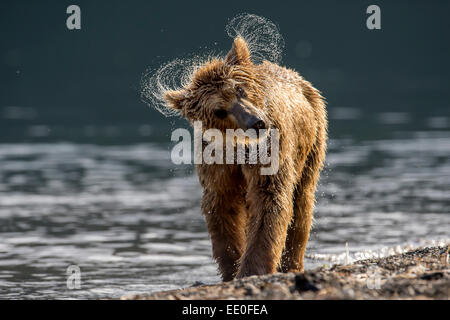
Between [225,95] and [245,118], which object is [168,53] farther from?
[245,118]

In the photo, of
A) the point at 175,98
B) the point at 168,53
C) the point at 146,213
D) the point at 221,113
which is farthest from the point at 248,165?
the point at 168,53

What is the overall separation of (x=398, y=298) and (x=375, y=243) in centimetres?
515

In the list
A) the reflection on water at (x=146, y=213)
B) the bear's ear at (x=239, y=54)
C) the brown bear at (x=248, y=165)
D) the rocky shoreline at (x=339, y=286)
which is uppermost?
the bear's ear at (x=239, y=54)

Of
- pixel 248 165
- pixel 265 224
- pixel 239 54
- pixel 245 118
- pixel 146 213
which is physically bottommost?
pixel 146 213

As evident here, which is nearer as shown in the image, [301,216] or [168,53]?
[301,216]

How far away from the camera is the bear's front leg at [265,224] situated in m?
7.17

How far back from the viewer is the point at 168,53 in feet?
159

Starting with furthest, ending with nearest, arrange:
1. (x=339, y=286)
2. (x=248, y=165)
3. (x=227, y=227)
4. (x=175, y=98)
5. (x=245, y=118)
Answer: (x=227, y=227) → (x=248, y=165) → (x=175, y=98) → (x=245, y=118) → (x=339, y=286)

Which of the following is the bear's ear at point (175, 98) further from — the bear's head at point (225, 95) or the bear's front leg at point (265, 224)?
the bear's front leg at point (265, 224)

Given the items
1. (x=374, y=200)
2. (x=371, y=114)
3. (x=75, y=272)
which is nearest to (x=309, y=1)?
(x=371, y=114)

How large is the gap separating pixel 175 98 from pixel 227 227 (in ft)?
4.31

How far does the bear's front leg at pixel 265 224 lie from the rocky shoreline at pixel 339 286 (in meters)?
0.99

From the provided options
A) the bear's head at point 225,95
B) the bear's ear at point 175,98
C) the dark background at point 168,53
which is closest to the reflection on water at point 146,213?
the bear's ear at point 175,98

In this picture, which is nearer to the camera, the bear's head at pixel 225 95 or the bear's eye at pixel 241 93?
the bear's head at pixel 225 95
